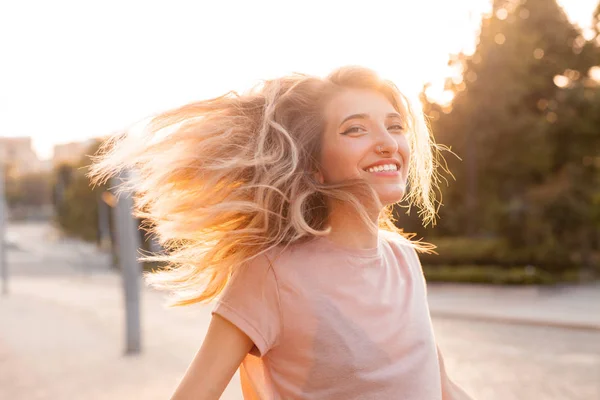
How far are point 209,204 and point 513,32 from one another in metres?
23.1

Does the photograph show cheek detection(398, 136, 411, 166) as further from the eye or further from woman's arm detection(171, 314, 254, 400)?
woman's arm detection(171, 314, 254, 400)

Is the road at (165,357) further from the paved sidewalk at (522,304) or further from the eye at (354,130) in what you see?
the eye at (354,130)

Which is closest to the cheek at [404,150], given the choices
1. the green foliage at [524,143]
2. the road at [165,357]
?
the road at [165,357]

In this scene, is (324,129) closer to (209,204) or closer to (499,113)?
(209,204)

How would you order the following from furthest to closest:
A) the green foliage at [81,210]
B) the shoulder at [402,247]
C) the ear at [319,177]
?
the green foliage at [81,210]
the shoulder at [402,247]
the ear at [319,177]

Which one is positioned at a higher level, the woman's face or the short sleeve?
the woman's face

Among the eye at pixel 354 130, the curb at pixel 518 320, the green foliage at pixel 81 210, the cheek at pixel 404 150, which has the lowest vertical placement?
the green foliage at pixel 81 210

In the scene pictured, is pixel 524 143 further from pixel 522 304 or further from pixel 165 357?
pixel 165 357

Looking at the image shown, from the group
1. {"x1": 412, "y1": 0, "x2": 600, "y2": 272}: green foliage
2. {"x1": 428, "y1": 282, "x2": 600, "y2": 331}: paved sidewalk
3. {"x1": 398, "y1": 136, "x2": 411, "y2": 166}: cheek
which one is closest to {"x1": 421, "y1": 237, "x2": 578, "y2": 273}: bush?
{"x1": 412, "y1": 0, "x2": 600, "y2": 272}: green foliage

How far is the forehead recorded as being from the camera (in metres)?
1.94

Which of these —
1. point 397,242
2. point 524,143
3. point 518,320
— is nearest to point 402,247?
point 397,242

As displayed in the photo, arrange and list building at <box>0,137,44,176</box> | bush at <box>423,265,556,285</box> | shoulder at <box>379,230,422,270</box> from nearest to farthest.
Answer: shoulder at <box>379,230,422,270</box>
bush at <box>423,265,556,285</box>
building at <box>0,137,44,176</box>

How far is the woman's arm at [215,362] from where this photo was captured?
1.67 meters

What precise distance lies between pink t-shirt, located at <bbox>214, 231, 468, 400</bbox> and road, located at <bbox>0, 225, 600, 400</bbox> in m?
2.92
